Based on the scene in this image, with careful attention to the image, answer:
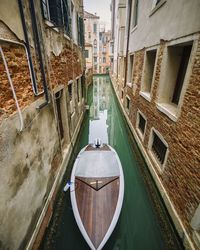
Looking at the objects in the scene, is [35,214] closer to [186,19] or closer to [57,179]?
[57,179]

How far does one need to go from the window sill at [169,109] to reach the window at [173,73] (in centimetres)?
20

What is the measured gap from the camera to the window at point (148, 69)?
553 centimetres

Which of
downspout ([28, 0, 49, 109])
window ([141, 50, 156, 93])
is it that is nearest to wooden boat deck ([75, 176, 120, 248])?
downspout ([28, 0, 49, 109])

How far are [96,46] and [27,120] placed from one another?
35273mm

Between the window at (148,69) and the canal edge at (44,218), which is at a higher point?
the window at (148,69)

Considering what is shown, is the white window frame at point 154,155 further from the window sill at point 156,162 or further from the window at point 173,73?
the window at point 173,73

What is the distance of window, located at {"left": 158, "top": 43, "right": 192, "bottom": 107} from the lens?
380 cm

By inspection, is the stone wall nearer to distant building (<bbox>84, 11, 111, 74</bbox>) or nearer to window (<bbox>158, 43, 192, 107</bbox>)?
window (<bbox>158, 43, 192, 107</bbox>)

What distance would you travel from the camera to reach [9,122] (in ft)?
6.75

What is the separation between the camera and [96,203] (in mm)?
3330

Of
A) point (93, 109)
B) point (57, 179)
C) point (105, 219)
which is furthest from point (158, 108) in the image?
point (93, 109)

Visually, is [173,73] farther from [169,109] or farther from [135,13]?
[135,13]

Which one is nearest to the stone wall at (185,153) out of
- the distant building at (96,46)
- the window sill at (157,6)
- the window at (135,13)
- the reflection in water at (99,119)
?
the window sill at (157,6)

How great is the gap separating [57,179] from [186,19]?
5.18 m
